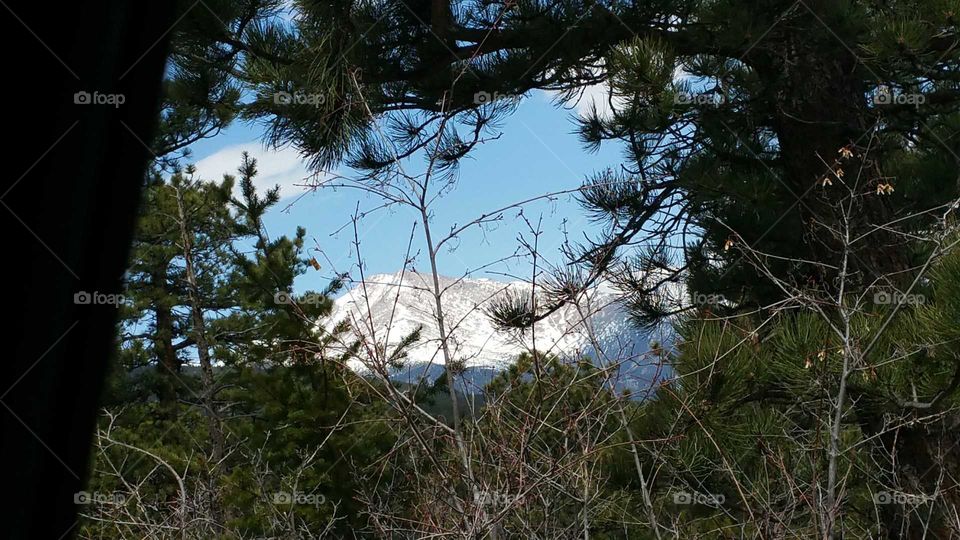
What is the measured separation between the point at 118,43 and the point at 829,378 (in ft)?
12.2

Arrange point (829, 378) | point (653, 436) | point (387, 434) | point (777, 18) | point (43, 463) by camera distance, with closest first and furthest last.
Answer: point (43, 463) < point (829, 378) < point (653, 436) < point (777, 18) < point (387, 434)

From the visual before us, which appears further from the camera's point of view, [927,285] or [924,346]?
[927,285]

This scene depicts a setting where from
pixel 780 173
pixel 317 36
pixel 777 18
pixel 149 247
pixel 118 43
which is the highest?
pixel 149 247

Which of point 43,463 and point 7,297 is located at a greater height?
point 7,297

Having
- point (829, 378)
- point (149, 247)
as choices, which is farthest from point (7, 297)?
point (149, 247)

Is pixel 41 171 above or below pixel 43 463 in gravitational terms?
above

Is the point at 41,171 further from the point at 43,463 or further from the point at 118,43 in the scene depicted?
the point at 43,463

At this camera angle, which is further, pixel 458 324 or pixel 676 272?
pixel 676 272

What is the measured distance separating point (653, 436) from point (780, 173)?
2.31 meters

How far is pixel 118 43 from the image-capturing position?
1.47m

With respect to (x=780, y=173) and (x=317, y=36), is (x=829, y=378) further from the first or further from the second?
Result: (x=317, y=36)

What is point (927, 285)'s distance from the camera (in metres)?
5.60

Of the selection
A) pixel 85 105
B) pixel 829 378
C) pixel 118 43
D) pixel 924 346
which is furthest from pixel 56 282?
pixel 924 346

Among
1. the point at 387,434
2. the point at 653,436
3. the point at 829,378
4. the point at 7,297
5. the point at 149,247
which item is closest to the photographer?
the point at 7,297
